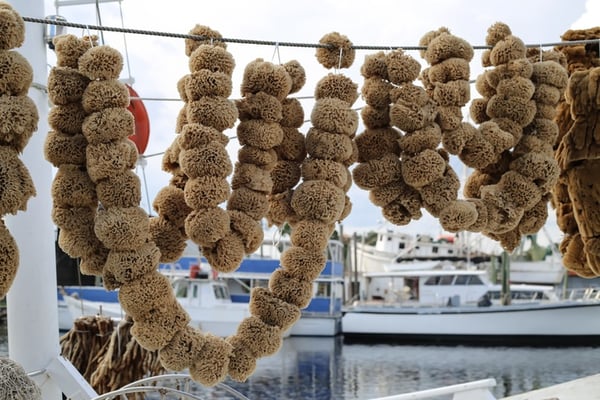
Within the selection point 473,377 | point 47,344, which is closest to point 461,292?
point 473,377

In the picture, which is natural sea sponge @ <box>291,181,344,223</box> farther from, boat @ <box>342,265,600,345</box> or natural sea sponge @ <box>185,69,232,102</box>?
boat @ <box>342,265,600,345</box>

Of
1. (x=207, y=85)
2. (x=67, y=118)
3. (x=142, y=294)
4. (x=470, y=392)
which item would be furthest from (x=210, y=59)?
(x=470, y=392)

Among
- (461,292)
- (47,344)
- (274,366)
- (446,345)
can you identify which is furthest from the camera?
(461,292)

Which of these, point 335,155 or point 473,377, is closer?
point 335,155

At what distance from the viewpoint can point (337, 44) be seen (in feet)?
7.00

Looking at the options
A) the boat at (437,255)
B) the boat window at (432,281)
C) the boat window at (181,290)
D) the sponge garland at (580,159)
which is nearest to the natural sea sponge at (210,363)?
the sponge garland at (580,159)

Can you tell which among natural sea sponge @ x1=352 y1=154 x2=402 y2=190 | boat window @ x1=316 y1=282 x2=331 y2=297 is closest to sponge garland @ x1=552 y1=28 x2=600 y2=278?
natural sea sponge @ x1=352 y1=154 x2=402 y2=190

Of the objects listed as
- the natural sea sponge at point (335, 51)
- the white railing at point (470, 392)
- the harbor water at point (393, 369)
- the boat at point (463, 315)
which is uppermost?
the natural sea sponge at point (335, 51)

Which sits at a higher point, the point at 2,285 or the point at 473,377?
the point at 2,285

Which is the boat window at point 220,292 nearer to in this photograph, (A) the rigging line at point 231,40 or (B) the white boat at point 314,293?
(B) the white boat at point 314,293

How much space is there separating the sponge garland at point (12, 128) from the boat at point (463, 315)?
1677cm

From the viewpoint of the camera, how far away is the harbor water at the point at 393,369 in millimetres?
12031

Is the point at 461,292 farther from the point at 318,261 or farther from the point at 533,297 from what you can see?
the point at 318,261

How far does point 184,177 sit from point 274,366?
13.0 meters
